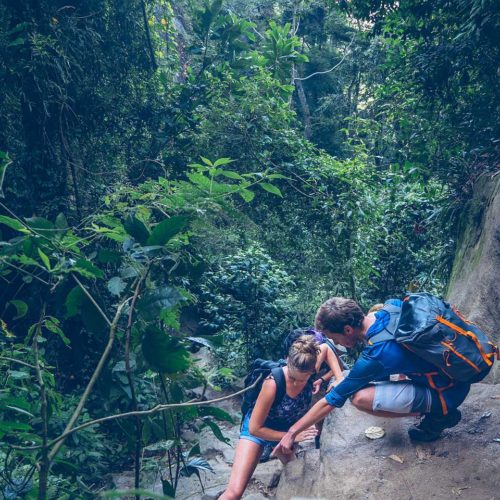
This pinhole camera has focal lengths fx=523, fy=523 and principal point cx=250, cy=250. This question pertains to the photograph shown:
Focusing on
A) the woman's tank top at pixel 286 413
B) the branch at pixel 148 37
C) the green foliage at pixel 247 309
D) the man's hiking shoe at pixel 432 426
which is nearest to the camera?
the man's hiking shoe at pixel 432 426

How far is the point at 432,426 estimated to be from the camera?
136 inches

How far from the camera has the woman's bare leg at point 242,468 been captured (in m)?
3.52

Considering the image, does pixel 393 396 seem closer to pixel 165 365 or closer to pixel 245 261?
pixel 165 365

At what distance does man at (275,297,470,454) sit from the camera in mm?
3230

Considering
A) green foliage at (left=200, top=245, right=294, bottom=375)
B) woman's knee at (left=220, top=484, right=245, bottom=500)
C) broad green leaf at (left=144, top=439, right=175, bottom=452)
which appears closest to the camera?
broad green leaf at (left=144, top=439, right=175, bottom=452)

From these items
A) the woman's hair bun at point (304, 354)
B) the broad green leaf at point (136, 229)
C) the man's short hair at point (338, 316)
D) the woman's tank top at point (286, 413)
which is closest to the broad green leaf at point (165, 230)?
the broad green leaf at point (136, 229)

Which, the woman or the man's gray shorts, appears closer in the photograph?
the man's gray shorts

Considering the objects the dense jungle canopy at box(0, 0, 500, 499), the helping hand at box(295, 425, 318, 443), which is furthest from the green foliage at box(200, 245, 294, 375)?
the helping hand at box(295, 425, 318, 443)

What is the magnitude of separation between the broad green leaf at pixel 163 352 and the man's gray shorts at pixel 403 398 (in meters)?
1.89

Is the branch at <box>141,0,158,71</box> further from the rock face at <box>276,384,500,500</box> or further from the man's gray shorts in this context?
the man's gray shorts

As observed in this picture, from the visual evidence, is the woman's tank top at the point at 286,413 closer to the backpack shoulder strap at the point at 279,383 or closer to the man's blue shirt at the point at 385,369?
the backpack shoulder strap at the point at 279,383

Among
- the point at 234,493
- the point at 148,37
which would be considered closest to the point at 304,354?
the point at 234,493

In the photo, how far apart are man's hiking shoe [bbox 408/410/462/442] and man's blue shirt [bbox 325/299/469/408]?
0.14 meters

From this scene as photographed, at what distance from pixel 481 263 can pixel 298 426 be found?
258cm
